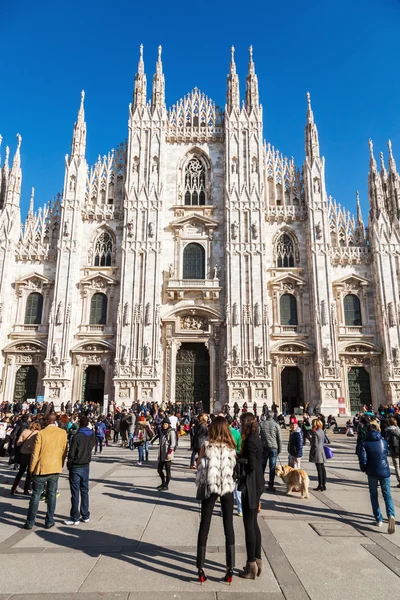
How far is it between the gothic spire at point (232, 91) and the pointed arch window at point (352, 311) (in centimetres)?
1755

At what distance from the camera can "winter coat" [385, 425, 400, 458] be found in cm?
952

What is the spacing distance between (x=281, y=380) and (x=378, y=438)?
22.8 m

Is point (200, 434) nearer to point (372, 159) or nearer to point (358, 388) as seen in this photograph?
point (358, 388)

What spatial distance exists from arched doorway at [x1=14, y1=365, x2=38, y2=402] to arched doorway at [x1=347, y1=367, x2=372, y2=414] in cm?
2235

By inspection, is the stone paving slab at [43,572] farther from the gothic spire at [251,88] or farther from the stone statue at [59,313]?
the gothic spire at [251,88]

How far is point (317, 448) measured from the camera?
977cm

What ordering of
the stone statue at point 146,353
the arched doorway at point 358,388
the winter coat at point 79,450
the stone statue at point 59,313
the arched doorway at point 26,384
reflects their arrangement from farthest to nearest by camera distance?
the arched doorway at point 26,384, the stone statue at point 59,313, the arched doorway at point 358,388, the stone statue at point 146,353, the winter coat at point 79,450

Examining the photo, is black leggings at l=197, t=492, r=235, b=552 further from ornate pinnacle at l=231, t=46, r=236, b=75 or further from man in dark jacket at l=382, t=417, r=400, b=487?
ornate pinnacle at l=231, t=46, r=236, b=75

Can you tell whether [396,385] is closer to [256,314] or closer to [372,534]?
[256,314]

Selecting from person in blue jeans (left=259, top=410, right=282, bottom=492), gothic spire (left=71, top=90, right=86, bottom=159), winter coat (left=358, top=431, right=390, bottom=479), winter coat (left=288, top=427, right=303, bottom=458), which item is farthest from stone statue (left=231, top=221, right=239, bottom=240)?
winter coat (left=358, top=431, right=390, bottom=479)

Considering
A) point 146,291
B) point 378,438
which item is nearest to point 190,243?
point 146,291

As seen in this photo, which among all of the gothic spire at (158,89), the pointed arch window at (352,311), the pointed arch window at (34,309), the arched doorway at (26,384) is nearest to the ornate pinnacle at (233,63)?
the gothic spire at (158,89)

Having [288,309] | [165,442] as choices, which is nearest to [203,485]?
[165,442]

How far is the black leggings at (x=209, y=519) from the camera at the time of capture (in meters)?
4.87
